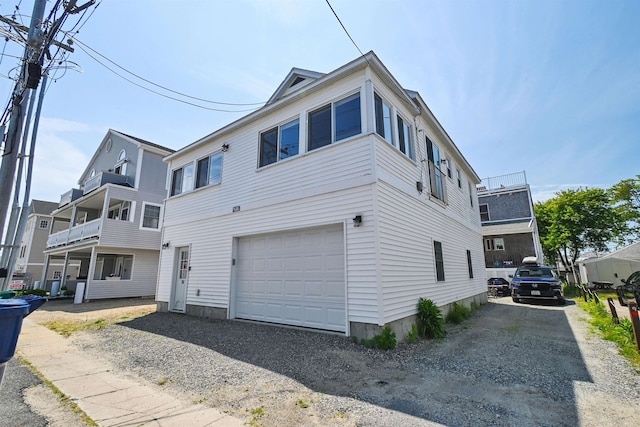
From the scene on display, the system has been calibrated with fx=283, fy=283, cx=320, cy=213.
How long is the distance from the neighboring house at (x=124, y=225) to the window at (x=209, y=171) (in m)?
6.02

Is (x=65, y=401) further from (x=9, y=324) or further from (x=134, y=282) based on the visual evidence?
(x=134, y=282)

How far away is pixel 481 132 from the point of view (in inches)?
441

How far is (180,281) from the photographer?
10.4m

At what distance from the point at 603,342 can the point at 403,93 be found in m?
7.42

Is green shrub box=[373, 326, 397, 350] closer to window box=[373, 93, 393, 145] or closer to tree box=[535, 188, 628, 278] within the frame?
window box=[373, 93, 393, 145]

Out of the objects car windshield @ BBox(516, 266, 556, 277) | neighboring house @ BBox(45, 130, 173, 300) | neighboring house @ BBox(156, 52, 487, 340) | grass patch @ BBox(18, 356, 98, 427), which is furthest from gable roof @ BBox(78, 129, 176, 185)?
car windshield @ BBox(516, 266, 556, 277)

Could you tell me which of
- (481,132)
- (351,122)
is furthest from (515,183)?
(351,122)

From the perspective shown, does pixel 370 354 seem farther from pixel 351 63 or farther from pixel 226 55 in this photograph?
pixel 226 55

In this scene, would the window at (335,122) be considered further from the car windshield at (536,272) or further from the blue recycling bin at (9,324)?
the car windshield at (536,272)

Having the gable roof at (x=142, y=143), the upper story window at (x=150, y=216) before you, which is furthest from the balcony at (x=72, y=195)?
the upper story window at (x=150, y=216)

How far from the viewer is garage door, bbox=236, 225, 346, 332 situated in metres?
6.64

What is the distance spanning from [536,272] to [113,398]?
54.2 ft

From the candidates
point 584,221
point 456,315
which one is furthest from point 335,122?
point 584,221

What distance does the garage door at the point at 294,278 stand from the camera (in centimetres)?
664
